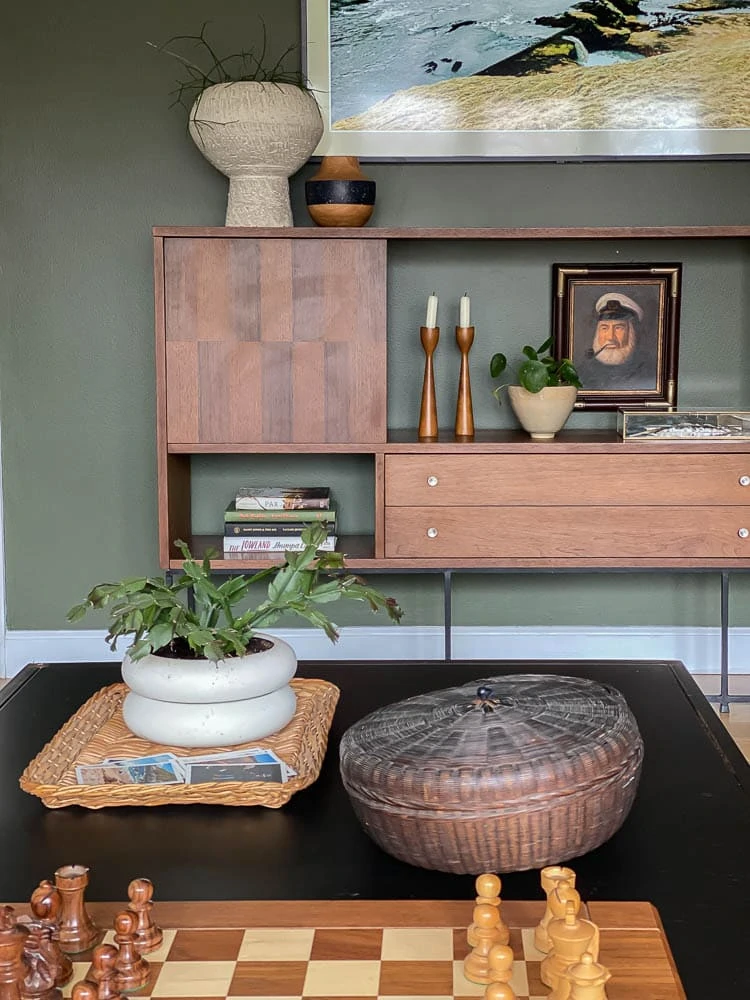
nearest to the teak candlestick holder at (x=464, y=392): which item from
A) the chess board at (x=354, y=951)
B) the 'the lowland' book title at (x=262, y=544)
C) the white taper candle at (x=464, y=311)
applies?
the white taper candle at (x=464, y=311)

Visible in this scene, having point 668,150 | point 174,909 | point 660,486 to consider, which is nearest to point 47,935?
point 174,909

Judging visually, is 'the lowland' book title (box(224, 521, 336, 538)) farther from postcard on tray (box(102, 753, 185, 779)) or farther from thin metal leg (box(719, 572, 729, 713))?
postcard on tray (box(102, 753, 185, 779))

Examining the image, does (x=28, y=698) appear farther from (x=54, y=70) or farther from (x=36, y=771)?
(x=54, y=70)

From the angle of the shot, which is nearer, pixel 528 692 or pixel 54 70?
pixel 528 692

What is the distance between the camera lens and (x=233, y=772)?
57.7 inches

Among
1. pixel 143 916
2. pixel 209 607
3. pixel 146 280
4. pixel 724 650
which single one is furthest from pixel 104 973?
pixel 146 280

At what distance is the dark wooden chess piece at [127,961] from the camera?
1.00 m

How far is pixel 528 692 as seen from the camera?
1.36 m

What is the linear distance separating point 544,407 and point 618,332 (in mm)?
463

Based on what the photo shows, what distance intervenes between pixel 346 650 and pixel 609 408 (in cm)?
111

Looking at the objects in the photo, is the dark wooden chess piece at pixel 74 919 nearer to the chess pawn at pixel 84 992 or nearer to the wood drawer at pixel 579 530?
the chess pawn at pixel 84 992

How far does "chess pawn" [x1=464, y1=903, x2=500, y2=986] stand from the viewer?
39.9 inches

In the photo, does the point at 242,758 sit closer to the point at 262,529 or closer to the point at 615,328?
the point at 262,529

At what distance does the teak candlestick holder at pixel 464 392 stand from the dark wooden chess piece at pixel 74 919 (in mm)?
2486
